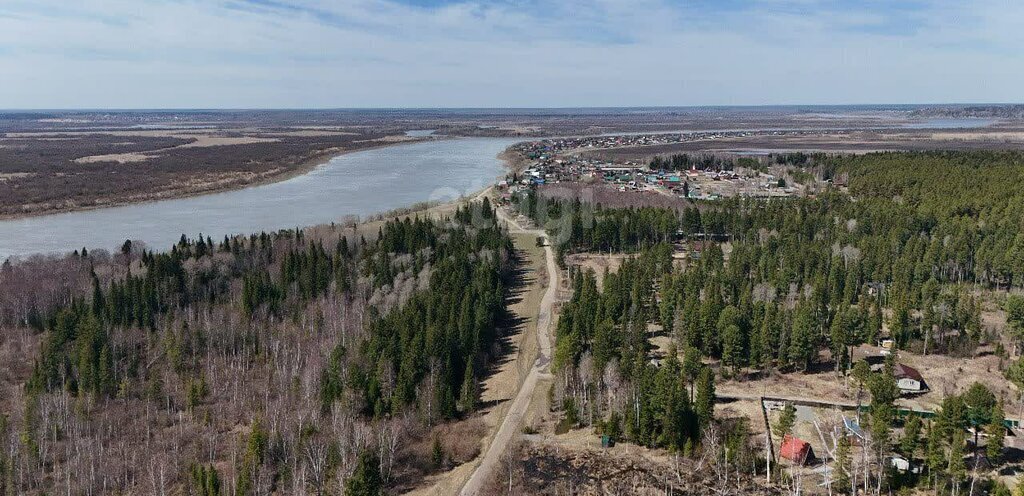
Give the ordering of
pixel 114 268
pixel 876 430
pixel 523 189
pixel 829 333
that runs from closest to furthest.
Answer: pixel 876 430
pixel 829 333
pixel 114 268
pixel 523 189

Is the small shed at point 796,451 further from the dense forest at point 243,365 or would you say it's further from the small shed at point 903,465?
the dense forest at point 243,365

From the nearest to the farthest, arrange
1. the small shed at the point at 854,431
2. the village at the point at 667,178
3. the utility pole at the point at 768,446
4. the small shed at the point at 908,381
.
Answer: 1. the utility pole at the point at 768,446
2. the small shed at the point at 854,431
3. the small shed at the point at 908,381
4. the village at the point at 667,178

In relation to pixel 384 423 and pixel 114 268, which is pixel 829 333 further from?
pixel 114 268

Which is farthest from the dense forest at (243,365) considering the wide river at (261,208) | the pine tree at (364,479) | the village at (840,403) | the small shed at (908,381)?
the small shed at (908,381)

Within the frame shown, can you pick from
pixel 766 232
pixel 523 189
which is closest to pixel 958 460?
pixel 766 232

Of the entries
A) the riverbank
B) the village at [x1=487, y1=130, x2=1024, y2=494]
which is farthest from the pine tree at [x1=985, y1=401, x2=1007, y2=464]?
the riverbank

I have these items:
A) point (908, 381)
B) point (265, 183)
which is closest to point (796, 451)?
point (908, 381)
